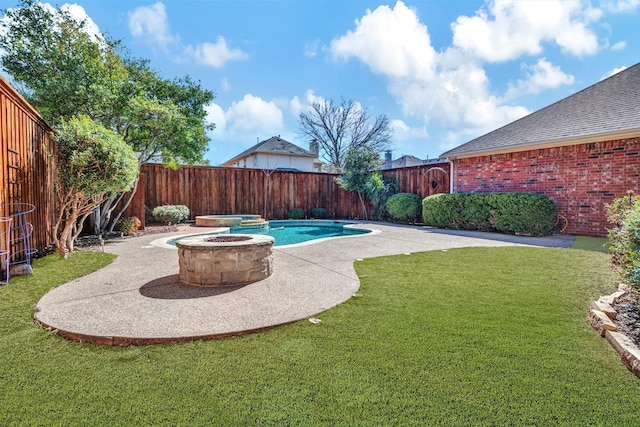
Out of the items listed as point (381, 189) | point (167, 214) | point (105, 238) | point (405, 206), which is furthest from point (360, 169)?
point (105, 238)

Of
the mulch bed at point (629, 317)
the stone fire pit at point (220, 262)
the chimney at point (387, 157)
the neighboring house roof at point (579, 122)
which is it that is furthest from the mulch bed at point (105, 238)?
the chimney at point (387, 157)

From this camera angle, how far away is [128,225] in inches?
356

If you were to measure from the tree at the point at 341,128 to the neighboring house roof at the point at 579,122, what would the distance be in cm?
1851

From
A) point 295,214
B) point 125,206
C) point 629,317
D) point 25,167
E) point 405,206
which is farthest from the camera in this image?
point 295,214

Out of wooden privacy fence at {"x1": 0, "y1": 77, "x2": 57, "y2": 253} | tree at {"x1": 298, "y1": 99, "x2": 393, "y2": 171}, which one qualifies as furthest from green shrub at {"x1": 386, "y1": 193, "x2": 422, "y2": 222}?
tree at {"x1": 298, "y1": 99, "x2": 393, "y2": 171}

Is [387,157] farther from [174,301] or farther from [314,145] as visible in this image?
[174,301]

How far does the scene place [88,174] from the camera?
18.2 feet

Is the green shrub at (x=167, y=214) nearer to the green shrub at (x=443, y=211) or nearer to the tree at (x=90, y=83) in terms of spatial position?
the tree at (x=90, y=83)

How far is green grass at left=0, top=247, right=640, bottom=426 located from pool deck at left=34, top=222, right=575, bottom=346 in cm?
14

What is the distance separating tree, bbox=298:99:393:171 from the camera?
97.5 ft

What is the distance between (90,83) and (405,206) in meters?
11.0

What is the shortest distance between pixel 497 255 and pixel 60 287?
23.2ft

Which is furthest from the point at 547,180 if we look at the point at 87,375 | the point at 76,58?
the point at 76,58

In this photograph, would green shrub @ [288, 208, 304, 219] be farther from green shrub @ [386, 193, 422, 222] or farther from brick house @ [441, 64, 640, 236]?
→ brick house @ [441, 64, 640, 236]
